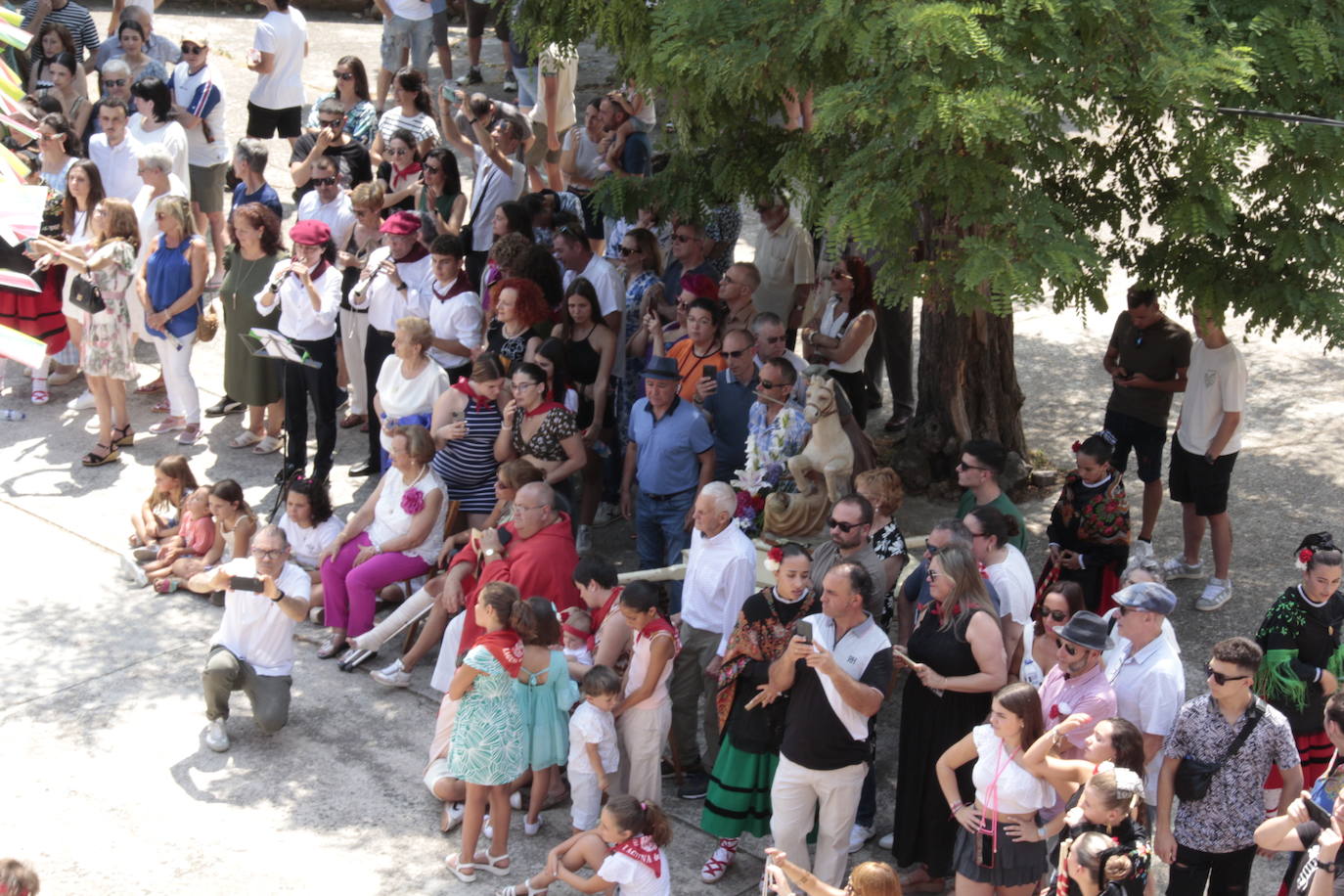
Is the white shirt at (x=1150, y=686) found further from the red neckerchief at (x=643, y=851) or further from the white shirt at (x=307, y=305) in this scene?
the white shirt at (x=307, y=305)

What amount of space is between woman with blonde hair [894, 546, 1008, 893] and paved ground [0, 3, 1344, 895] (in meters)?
0.33

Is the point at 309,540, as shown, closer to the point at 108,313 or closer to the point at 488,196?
the point at 108,313

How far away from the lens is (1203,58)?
6277 mm

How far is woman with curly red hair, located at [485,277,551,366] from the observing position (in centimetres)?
902

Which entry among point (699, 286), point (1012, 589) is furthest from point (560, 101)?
point (1012, 589)

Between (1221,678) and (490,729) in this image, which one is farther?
(490,729)

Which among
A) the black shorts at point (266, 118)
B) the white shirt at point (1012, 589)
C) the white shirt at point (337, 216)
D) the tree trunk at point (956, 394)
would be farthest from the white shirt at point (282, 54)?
the white shirt at point (1012, 589)

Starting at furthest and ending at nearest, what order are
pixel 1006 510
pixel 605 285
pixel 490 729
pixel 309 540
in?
pixel 605 285 < pixel 309 540 < pixel 1006 510 < pixel 490 729

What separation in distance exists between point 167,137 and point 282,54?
188 cm

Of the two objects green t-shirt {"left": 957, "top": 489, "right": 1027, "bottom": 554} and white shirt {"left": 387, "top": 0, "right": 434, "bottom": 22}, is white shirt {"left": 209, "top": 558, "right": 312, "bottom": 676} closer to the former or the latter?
green t-shirt {"left": 957, "top": 489, "right": 1027, "bottom": 554}

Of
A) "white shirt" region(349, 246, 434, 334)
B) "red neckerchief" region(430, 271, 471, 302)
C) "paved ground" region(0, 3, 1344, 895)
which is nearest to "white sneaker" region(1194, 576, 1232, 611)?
"paved ground" region(0, 3, 1344, 895)

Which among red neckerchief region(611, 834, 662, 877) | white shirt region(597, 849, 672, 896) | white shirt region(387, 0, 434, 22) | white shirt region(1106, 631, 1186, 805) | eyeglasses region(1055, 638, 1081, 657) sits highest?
white shirt region(387, 0, 434, 22)

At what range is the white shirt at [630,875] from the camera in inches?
237

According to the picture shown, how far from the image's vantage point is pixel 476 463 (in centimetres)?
880
